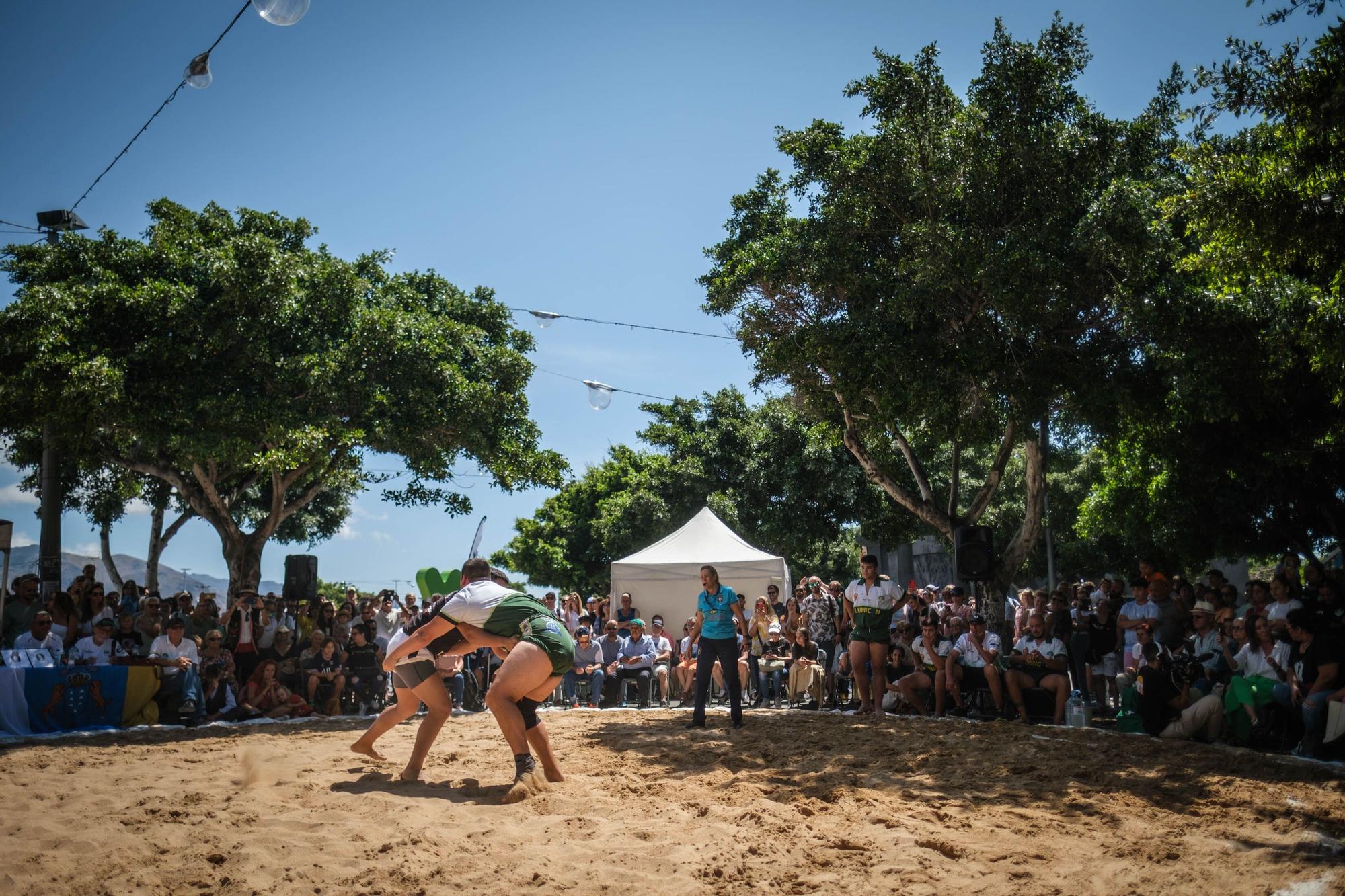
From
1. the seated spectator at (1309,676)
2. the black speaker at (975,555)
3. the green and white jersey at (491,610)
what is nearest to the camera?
the green and white jersey at (491,610)

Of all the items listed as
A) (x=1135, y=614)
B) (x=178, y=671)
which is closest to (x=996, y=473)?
(x=1135, y=614)

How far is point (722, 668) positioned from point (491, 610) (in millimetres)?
4371

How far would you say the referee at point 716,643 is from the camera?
1010 cm

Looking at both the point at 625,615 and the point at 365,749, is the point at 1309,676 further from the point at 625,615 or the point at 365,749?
the point at 625,615

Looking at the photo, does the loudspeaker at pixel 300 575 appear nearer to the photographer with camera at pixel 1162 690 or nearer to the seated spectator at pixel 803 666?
the seated spectator at pixel 803 666

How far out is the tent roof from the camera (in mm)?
16719

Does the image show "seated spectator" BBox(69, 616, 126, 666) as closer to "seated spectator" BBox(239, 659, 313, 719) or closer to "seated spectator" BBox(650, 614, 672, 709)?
"seated spectator" BBox(239, 659, 313, 719)

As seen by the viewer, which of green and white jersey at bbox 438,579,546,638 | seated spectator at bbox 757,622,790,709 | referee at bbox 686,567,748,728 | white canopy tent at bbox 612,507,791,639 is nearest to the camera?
green and white jersey at bbox 438,579,546,638

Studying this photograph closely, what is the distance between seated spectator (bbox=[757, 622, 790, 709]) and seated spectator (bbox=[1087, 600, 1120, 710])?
13.8ft

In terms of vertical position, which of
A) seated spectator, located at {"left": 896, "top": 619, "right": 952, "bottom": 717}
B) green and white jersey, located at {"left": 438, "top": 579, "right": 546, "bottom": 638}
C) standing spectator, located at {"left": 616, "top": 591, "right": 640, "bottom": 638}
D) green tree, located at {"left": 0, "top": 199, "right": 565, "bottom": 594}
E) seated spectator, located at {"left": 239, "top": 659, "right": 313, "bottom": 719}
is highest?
green tree, located at {"left": 0, "top": 199, "right": 565, "bottom": 594}

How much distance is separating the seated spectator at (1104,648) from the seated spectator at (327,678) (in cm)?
937

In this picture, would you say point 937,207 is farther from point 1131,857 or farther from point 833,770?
point 1131,857

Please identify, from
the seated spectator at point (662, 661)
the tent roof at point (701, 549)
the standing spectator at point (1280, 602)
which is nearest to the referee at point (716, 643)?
the seated spectator at point (662, 661)

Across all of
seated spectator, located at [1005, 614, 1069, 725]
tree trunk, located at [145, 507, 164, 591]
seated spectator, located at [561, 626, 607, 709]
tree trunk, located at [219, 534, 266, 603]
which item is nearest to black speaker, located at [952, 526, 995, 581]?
seated spectator, located at [1005, 614, 1069, 725]
